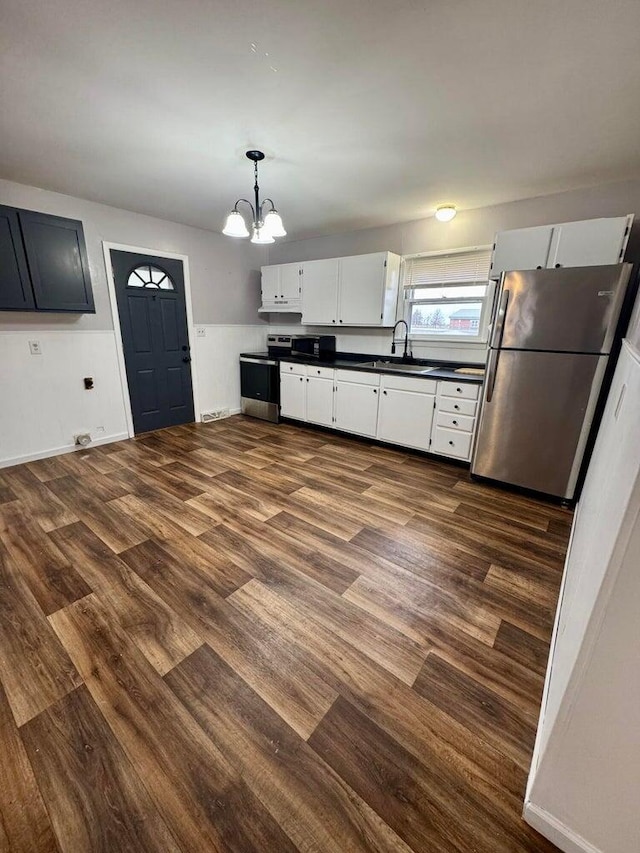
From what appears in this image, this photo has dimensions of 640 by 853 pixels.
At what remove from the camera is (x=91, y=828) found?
92 centimetres

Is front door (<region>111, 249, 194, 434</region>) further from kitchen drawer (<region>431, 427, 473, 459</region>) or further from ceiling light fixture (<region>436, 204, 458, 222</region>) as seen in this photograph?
kitchen drawer (<region>431, 427, 473, 459</region>)

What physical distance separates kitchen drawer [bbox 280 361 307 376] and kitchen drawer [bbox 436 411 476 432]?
70.0 inches

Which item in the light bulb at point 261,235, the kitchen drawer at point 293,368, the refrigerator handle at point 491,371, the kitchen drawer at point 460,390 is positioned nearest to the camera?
the light bulb at point 261,235

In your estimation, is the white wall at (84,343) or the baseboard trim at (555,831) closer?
the baseboard trim at (555,831)

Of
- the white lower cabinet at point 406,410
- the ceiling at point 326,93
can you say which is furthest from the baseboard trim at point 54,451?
the white lower cabinet at point 406,410

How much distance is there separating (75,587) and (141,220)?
3.80 m

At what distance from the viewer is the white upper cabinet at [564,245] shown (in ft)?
7.96

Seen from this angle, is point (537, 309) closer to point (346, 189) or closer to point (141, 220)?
point (346, 189)

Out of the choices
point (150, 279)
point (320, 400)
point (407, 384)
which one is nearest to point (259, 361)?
point (320, 400)

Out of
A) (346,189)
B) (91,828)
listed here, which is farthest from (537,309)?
(91,828)

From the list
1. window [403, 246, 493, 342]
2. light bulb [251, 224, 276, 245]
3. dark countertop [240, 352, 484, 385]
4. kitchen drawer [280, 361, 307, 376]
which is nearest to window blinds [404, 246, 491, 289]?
window [403, 246, 493, 342]

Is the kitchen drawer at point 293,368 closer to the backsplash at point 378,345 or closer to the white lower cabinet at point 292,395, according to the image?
the white lower cabinet at point 292,395

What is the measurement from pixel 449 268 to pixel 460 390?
143 centimetres

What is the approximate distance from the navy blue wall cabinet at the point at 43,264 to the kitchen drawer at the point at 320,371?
2330 mm
